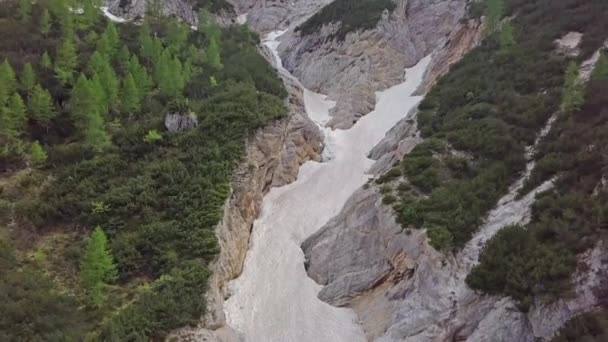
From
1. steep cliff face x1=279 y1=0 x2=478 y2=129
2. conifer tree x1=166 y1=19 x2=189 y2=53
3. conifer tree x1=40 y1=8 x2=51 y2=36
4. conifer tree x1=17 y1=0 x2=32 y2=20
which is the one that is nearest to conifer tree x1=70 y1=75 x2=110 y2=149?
conifer tree x1=40 y1=8 x2=51 y2=36

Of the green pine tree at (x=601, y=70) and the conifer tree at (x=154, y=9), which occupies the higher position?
the conifer tree at (x=154, y=9)

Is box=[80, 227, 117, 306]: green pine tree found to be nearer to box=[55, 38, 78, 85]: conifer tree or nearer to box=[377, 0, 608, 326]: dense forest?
box=[377, 0, 608, 326]: dense forest

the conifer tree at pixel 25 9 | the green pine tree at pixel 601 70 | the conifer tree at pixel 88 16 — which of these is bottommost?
the green pine tree at pixel 601 70

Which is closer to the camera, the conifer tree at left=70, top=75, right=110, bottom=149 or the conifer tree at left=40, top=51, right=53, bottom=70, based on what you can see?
the conifer tree at left=70, top=75, right=110, bottom=149

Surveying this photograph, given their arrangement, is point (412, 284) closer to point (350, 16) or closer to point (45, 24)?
point (45, 24)

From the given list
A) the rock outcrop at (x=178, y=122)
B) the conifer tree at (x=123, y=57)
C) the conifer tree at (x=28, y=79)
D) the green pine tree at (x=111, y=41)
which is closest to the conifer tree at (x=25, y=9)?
the green pine tree at (x=111, y=41)

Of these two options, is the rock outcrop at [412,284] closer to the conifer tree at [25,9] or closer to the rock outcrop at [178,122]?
the rock outcrop at [178,122]
